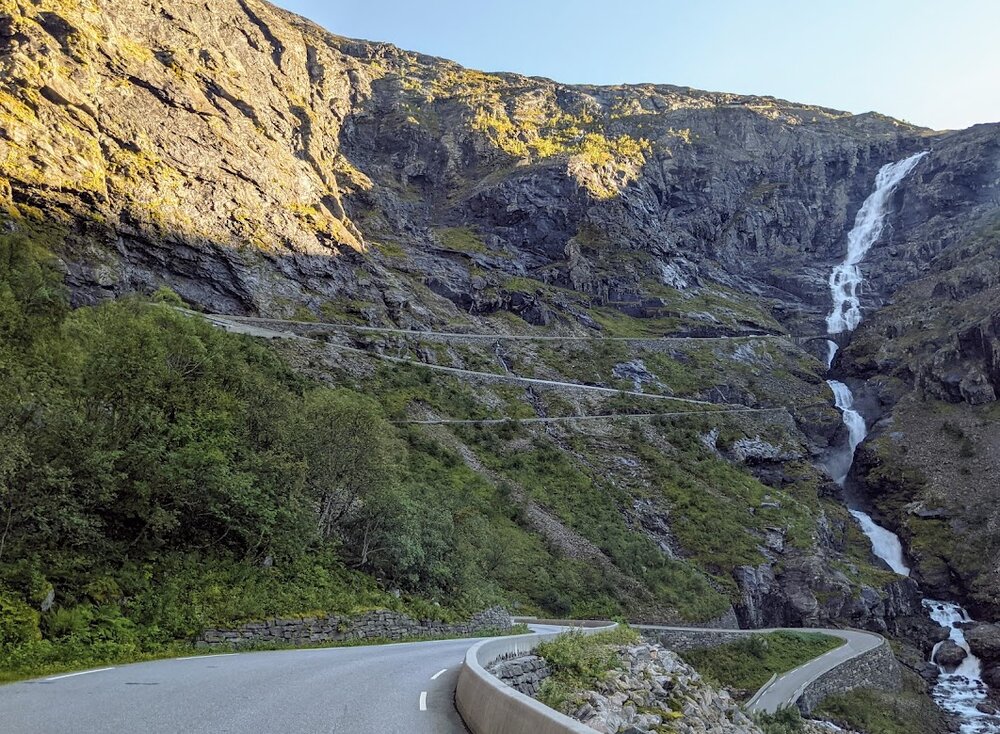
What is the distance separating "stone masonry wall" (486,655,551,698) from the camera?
1212 centimetres

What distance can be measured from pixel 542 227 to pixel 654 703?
12863 centimetres

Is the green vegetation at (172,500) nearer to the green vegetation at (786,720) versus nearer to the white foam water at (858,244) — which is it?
the green vegetation at (786,720)

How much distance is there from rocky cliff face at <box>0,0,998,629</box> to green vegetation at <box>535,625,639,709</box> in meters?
33.2

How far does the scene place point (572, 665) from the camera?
13961mm

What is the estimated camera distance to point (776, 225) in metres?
167

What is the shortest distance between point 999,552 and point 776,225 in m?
127

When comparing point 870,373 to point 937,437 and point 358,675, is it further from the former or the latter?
point 358,675

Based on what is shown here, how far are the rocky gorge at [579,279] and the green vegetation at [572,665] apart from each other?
24.7 meters

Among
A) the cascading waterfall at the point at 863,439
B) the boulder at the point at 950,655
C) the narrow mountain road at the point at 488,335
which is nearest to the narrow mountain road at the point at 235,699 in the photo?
the cascading waterfall at the point at 863,439

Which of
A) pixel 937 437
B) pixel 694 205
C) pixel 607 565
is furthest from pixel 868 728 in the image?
pixel 694 205

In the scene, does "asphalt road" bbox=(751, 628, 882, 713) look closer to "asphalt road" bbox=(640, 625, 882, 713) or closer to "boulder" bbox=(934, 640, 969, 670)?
"asphalt road" bbox=(640, 625, 882, 713)

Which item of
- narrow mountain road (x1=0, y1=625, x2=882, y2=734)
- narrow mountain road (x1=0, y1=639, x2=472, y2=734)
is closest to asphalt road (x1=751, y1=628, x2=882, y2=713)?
narrow mountain road (x1=0, y1=625, x2=882, y2=734)

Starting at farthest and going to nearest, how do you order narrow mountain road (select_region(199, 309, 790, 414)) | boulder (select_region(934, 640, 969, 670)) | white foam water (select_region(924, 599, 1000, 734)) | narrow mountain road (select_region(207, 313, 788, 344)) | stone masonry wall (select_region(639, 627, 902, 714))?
narrow mountain road (select_region(207, 313, 788, 344))
narrow mountain road (select_region(199, 309, 790, 414))
boulder (select_region(934, 640, 969, 670))
white foam water (select_region(924, 599, 1000, 734))
stone masonry wall (select_region(639, 627, 902, 714))

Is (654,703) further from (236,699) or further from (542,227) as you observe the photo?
(542,227)
